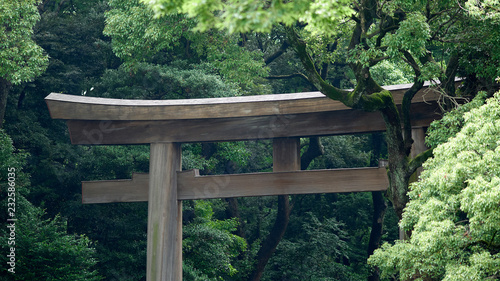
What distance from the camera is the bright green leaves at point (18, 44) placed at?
1069cm

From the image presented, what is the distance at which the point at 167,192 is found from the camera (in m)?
7.60

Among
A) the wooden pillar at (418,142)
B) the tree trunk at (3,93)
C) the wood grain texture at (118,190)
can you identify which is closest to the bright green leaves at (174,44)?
the tree trunk at (3,93)

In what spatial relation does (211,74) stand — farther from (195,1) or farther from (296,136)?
(195,1)

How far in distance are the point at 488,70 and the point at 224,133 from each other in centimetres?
343

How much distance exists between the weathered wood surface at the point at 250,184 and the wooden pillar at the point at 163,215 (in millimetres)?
189

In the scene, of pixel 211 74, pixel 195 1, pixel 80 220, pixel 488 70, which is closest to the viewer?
pixel 195 1

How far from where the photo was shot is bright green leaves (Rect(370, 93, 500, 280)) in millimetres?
4582

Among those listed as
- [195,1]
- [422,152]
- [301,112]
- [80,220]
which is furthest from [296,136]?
[80,220]

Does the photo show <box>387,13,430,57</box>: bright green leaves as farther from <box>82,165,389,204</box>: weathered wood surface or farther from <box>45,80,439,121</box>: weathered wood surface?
<box>82,165,389,204</box>: weathered wood surface

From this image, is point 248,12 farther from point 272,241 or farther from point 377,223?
point 377,223

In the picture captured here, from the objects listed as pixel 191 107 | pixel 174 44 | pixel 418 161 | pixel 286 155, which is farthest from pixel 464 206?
pixel 174 44

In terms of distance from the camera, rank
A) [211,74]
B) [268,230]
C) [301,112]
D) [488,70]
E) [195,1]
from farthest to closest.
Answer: [268,230]
[211,74]
[301,112]
[488,70]
[195,1]

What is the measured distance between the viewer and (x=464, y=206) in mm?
4676

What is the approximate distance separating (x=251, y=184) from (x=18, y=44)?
6.33m
